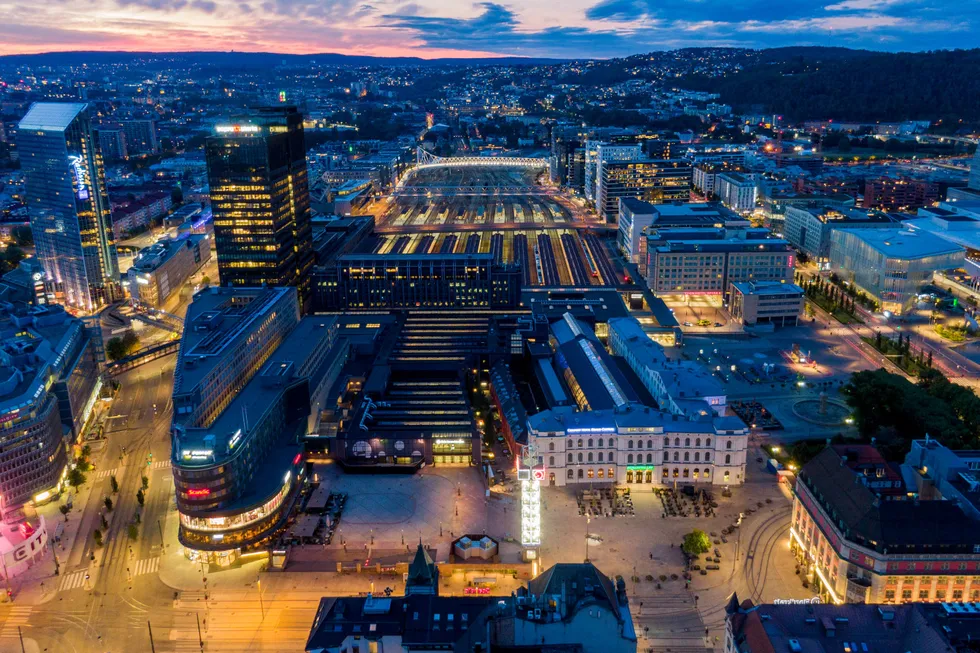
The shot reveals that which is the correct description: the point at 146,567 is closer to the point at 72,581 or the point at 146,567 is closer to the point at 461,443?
the point at 72,581

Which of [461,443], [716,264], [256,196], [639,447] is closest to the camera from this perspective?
[639,447]

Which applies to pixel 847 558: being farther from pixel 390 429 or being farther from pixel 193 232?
pixel 193 232

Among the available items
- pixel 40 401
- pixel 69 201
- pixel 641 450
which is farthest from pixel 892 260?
pixel 69 201

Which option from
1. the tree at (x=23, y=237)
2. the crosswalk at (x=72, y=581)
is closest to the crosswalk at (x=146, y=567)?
the crosswalk at (x=72, y=581)

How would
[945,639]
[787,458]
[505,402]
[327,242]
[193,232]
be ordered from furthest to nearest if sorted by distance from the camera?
[193,232]
[327,242]
[505,402]
[787,458]
[945,639]

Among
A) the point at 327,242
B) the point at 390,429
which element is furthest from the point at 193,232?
the point at 390,429

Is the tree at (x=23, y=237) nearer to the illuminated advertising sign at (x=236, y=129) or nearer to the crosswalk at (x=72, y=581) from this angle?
Result: the illuminated advertising sign at (x=236, y=129)
